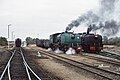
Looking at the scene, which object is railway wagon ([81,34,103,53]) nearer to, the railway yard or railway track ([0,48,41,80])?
the railway yard

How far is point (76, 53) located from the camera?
137 ft

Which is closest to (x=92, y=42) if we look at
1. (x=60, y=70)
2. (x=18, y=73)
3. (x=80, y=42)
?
(x=80, y=42)

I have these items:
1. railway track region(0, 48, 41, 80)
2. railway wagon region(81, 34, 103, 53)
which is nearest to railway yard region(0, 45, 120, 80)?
railway track region(0, 48, 41, 80)

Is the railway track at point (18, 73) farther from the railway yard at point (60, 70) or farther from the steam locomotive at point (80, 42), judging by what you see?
the steam locomotive at point (80, 42)

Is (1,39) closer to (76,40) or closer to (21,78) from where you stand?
(76,40)

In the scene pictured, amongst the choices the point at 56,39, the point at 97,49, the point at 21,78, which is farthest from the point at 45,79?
the point at 56,39

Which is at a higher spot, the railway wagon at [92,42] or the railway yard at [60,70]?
the railway wagon at [92,42]

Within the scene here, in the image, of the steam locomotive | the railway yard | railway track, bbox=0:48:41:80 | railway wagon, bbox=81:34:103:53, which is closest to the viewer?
railway track, bbox=0:48:41:80

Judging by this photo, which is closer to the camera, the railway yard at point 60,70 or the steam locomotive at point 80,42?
the railway yard at point 60,70

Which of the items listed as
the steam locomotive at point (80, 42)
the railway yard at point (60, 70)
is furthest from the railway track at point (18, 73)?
the steam locomotive at point (80, 42)

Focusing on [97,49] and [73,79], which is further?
[97,49]

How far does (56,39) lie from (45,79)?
31.9 m

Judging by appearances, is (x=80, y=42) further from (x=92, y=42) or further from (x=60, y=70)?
(x=60, y=70)

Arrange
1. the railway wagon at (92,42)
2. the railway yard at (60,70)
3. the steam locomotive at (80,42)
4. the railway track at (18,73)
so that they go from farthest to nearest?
the steam locomotive at (80,42) → the railway wagon at (92,42) → the railway yard at (60,70) → the railway track at (18,73)
